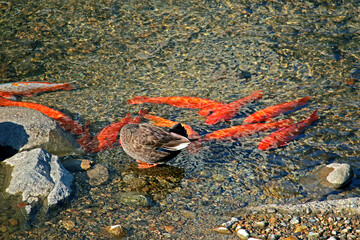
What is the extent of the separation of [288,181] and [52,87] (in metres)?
5.41

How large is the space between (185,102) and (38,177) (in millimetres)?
3411

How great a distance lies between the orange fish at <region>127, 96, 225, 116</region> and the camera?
738cm

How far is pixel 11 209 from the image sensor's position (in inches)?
188

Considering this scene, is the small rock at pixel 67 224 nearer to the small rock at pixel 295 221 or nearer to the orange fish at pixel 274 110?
the small rock at pixel 295 221

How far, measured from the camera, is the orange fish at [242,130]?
21.4ft

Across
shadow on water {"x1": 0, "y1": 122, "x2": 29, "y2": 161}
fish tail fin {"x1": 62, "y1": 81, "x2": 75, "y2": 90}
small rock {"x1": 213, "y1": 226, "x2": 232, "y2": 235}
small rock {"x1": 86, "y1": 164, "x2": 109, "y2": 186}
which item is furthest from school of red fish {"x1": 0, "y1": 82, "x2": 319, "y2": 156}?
small rock {"x1": 213, "y1": 226, "x2": 232, "y2": 235}

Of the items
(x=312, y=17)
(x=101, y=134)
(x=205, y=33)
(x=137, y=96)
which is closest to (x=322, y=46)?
(x=312, y=17)

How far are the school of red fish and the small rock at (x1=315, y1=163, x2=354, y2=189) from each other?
3.33 ft

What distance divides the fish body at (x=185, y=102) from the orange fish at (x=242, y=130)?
83cm

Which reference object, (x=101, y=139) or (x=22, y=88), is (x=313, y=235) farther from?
(x=22, y=88)

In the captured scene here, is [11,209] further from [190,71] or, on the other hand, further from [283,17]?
[283,17]

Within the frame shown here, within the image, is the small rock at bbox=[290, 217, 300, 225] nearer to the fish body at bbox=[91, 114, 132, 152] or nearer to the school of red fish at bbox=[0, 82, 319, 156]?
the school of red fish at bbox=[0, 82, 319, 156]

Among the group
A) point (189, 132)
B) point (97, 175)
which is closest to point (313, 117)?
point (189, 132)

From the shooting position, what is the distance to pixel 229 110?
7.19 meters
